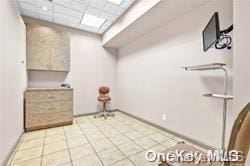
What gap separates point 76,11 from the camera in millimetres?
3100

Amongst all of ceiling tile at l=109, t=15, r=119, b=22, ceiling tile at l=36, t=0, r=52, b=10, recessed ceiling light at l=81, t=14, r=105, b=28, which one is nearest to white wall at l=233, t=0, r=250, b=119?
ceiling tile at l=109, t=15, r=119, b=22

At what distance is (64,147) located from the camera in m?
2.22

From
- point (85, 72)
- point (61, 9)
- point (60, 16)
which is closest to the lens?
point (61, 9)

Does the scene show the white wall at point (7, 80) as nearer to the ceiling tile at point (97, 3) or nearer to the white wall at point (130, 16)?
the ceiling tile at point (97, 3)

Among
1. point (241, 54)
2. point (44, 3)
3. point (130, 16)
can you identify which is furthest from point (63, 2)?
point (241, 54)

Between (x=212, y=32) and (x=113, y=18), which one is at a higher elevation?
(x=113, y=18)

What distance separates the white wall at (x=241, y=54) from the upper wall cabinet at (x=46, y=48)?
3.66 meters

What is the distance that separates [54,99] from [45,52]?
1.26 meters

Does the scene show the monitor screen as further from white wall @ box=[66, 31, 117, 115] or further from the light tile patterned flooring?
white wall @ box=[66, 31, 117, 115]

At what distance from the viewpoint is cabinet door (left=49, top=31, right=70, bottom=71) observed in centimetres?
341

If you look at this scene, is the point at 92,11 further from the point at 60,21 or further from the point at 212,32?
the point at 212,32

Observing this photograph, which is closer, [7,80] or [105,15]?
[7,80]

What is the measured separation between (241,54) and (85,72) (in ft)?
12.9

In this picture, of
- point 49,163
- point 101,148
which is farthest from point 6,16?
point 101,148
